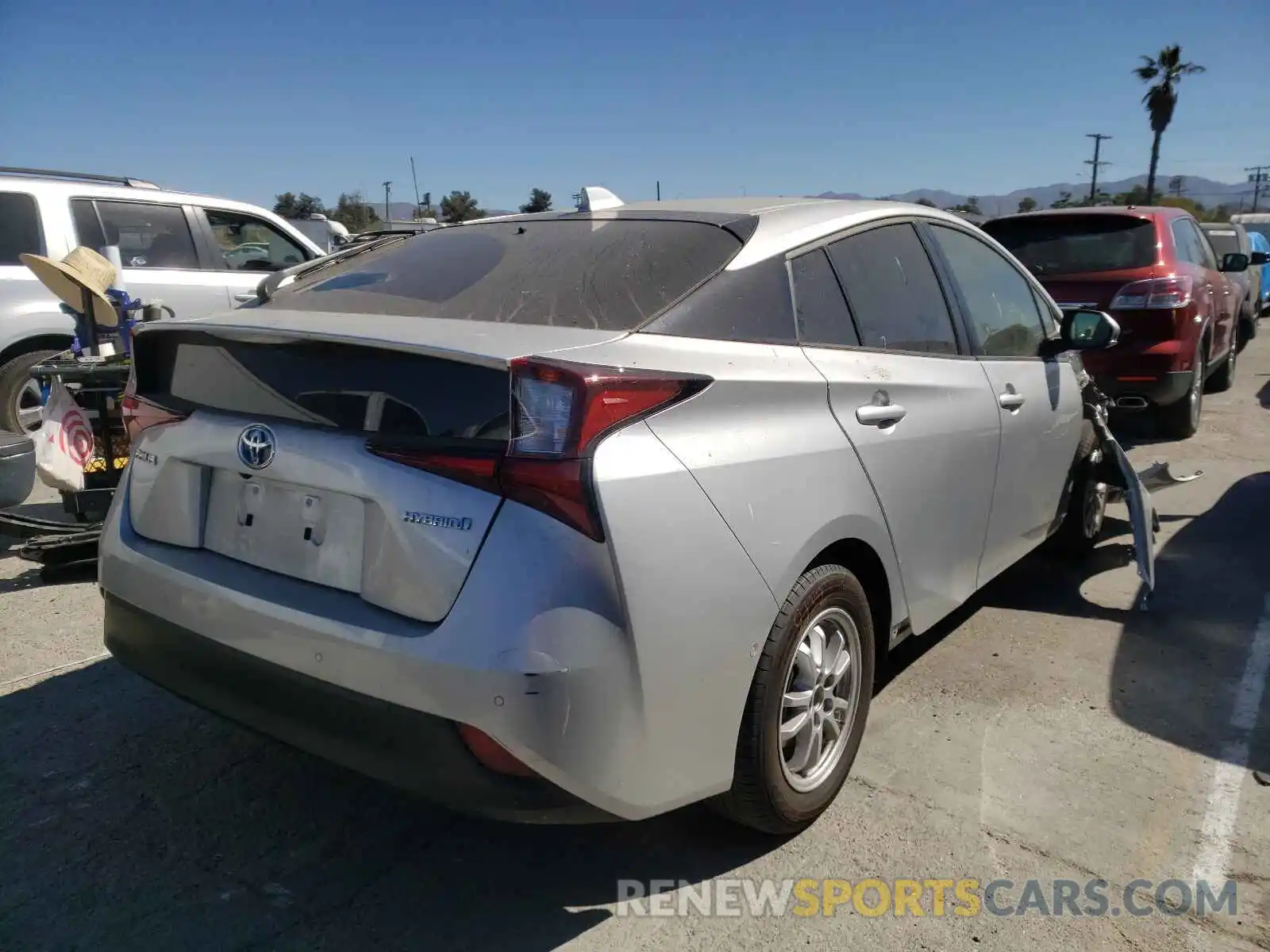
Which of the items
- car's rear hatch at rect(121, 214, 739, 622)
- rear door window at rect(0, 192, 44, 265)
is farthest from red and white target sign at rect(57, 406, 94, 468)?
car's rear hatch at rect(121, 214, 739, 622)

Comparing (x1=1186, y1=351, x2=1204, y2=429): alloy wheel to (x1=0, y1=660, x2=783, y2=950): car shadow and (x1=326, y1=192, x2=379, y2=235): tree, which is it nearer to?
(x1=0, y1=660, x2=783, y2=950): car shadow

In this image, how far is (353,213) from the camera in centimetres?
4166

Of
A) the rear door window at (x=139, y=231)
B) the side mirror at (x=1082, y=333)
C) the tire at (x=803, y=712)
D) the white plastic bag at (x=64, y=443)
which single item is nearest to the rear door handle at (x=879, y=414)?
the tire at (x=803, y=712)

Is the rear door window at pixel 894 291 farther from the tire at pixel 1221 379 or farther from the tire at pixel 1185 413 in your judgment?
the tire at pixel 1221 379

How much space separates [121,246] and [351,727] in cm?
651

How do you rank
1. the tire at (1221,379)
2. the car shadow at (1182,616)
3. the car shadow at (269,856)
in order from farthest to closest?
the tire at (1221,379) < the car shadow at (1182,616) < the car shadow at (269,856)

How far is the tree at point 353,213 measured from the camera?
36.9 meters

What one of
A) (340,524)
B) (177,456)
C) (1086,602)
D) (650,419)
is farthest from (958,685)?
(177,456)

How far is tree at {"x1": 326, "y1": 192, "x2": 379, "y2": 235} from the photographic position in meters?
36.9

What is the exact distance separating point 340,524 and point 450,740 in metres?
0.55

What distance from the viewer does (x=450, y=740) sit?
198 centimetres

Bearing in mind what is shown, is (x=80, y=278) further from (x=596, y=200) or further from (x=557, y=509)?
(x=557, y=509)

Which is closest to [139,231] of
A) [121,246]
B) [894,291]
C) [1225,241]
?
[121,246]

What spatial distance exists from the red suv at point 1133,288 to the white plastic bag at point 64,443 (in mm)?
6465
